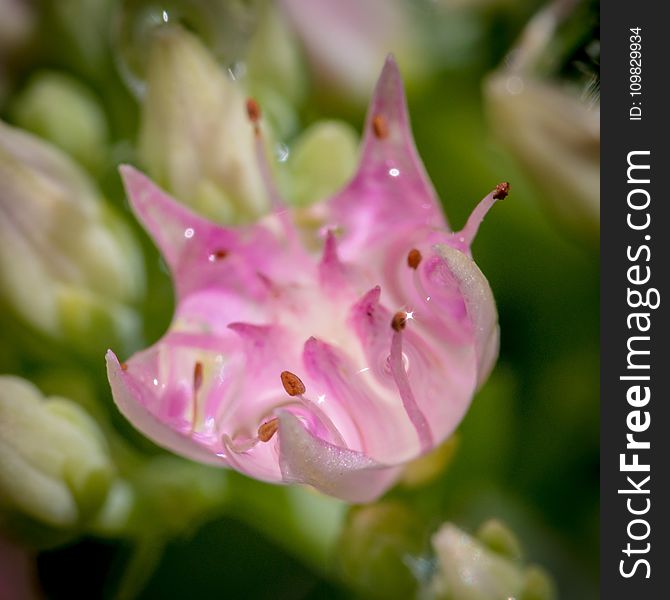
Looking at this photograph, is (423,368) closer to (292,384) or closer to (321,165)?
(292,384)

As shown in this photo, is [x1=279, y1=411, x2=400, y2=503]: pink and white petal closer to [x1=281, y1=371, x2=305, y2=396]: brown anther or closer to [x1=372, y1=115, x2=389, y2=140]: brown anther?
[x1=281, y1=371, x2=305, y2=396]: brown anther

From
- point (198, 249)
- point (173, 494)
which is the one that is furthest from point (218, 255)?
point (173, 494)

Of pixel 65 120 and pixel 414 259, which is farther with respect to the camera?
pixel 65 120

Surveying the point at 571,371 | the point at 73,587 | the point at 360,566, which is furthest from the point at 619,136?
the point at 73,587

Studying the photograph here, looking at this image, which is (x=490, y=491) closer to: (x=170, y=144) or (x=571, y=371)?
(x=571, y=371)

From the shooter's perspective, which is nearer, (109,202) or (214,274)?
(214,274)

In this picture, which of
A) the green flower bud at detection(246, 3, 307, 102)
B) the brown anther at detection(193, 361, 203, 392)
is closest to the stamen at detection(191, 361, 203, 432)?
the brown anther at detection(193, 361, 203, 392)
